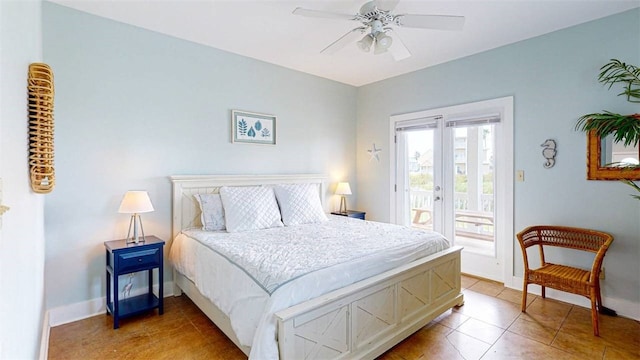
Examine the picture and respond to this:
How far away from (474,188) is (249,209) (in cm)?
261

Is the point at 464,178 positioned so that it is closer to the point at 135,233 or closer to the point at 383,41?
the point at 383,41

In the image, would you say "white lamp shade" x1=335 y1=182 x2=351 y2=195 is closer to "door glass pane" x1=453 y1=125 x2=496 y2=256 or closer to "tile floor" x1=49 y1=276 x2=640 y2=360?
"door glass pane" x1=453 y1=125 x2=496 y2=256

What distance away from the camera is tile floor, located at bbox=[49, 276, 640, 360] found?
7.12 feet

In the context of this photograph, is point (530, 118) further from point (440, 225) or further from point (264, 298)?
point (264, 298)

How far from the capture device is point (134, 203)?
102 inches

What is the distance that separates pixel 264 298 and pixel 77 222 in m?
2.02

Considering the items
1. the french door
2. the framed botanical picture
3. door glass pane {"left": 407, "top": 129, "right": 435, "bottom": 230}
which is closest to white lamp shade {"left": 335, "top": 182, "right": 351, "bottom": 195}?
the french door

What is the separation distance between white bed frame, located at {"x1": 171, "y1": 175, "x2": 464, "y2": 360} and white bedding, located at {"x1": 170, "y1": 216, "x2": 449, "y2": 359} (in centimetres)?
7

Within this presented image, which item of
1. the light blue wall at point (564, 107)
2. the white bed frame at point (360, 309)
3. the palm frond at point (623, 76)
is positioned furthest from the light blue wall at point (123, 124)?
the palm frond at point (623, 76)

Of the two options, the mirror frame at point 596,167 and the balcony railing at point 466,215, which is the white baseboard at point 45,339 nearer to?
the balcony railing at point 466,215

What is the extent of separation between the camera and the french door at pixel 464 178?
3.47 metres

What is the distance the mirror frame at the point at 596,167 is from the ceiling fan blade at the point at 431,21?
1.74 meters

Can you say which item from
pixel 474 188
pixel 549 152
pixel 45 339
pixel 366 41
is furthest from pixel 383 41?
pixel 45 339

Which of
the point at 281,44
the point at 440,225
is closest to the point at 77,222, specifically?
the point at 281,44
